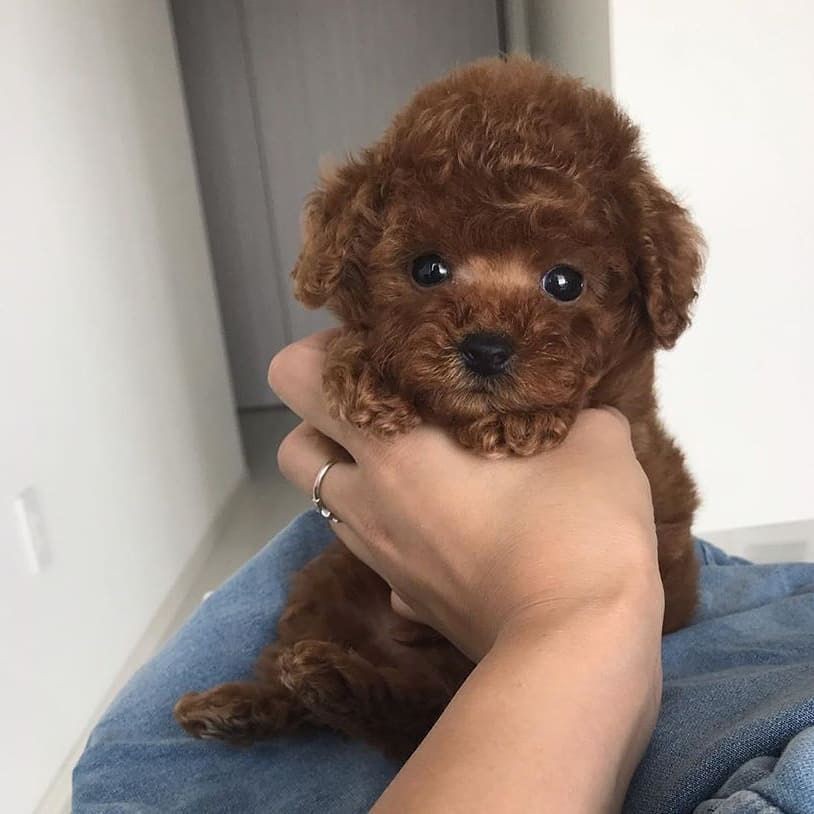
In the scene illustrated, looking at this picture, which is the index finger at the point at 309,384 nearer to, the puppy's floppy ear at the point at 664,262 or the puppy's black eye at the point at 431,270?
the puppy's black eye at the point at 431,270

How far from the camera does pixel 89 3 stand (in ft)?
10.3

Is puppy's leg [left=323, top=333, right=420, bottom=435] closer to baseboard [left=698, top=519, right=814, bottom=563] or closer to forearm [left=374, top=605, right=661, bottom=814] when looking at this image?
forearm [left=374, top=605, right=661, bottom=814]

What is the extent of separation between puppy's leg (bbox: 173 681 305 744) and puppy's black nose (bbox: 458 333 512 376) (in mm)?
609

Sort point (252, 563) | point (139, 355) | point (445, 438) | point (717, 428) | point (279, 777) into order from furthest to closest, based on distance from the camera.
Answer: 1. point (139, 355)
2. point (717, 428)
3. point (252, 563)
4. point (279, 777)
5. point (445, 438)

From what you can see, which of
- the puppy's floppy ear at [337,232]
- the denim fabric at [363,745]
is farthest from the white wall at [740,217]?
the puppy's floppy ear at [337,232]

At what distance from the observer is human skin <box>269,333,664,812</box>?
0.68 metres

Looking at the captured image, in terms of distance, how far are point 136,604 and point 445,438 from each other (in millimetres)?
2361

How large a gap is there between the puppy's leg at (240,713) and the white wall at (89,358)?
1243mm

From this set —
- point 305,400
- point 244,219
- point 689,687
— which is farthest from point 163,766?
point 244,219

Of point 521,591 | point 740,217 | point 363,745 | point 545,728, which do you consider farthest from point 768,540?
point 545,728

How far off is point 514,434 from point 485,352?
4.7 inches

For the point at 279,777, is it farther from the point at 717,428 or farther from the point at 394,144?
the point at 717,428

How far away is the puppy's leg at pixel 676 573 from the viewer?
1375mm

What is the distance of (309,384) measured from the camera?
4.47 ft
